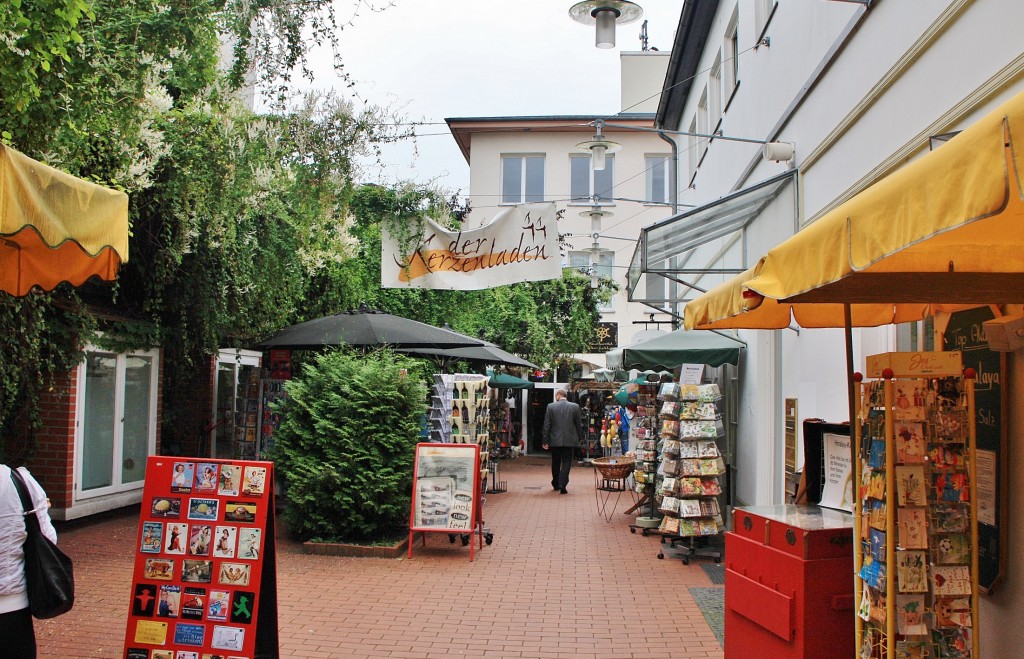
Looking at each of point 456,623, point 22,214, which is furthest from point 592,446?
point 22,214

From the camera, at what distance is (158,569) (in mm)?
5062

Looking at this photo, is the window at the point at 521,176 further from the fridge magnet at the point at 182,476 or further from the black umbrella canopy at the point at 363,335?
the fridge magnet at the point at 182,476

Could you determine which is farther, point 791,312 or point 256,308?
point 256,308

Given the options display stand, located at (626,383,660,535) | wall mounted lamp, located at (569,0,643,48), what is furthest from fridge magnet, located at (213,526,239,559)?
display stand, located at (626,383,660,535)

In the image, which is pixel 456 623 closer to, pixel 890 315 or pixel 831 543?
pixel 831 543

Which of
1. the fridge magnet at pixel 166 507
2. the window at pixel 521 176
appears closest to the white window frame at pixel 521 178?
the window at pixel 521 176

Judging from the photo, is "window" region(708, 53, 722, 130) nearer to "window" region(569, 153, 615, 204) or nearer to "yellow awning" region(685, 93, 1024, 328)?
"yellow awning" region(685, 93, 1024, 328)

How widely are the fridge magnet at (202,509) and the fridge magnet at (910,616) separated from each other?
3839 mm

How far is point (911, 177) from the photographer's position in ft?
7.99

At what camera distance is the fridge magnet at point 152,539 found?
16.7 feet

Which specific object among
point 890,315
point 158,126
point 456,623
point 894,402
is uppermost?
point 158,126

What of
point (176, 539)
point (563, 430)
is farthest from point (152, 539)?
point (563, 430)

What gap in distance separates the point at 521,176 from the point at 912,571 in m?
24.5

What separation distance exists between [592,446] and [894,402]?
68.8 feet
